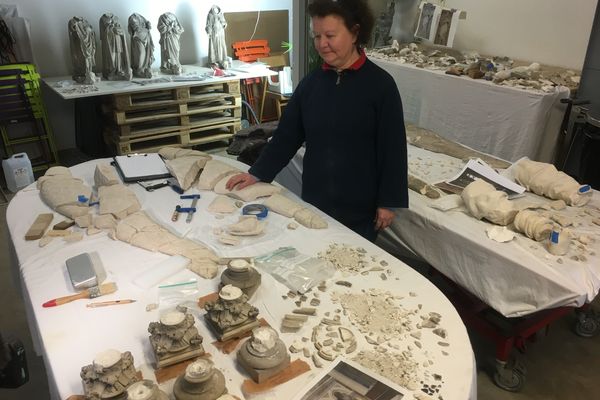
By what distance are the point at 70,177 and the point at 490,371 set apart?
2.21 metres

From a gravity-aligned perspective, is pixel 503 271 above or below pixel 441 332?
below

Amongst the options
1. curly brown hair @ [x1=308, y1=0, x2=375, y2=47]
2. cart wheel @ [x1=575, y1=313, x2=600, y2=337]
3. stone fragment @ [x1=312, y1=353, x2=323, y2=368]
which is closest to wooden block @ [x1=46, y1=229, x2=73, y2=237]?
stone fragment @ [x1=312, y1=353, x2=323, y2=368]

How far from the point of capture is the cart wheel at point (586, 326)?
2398mm

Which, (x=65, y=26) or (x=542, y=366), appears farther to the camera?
(x=65, y=26)

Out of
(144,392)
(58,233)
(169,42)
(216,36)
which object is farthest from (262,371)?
(216,36)

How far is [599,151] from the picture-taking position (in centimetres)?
278

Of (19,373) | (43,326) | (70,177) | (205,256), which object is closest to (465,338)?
(205,256)

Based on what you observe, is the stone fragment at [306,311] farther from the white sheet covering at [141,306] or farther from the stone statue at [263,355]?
the stone statue at [263,355]

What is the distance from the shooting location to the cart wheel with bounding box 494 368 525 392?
205cm

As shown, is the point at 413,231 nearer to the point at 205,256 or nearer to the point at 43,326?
the point at 205,256

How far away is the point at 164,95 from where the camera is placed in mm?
4465

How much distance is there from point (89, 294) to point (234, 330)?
0.50 metres

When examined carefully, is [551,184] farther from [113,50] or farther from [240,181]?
[113,50]

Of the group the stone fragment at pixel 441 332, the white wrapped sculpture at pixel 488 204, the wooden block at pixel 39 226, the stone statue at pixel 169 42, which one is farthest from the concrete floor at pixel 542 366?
the stone statue at pixel 169 42
